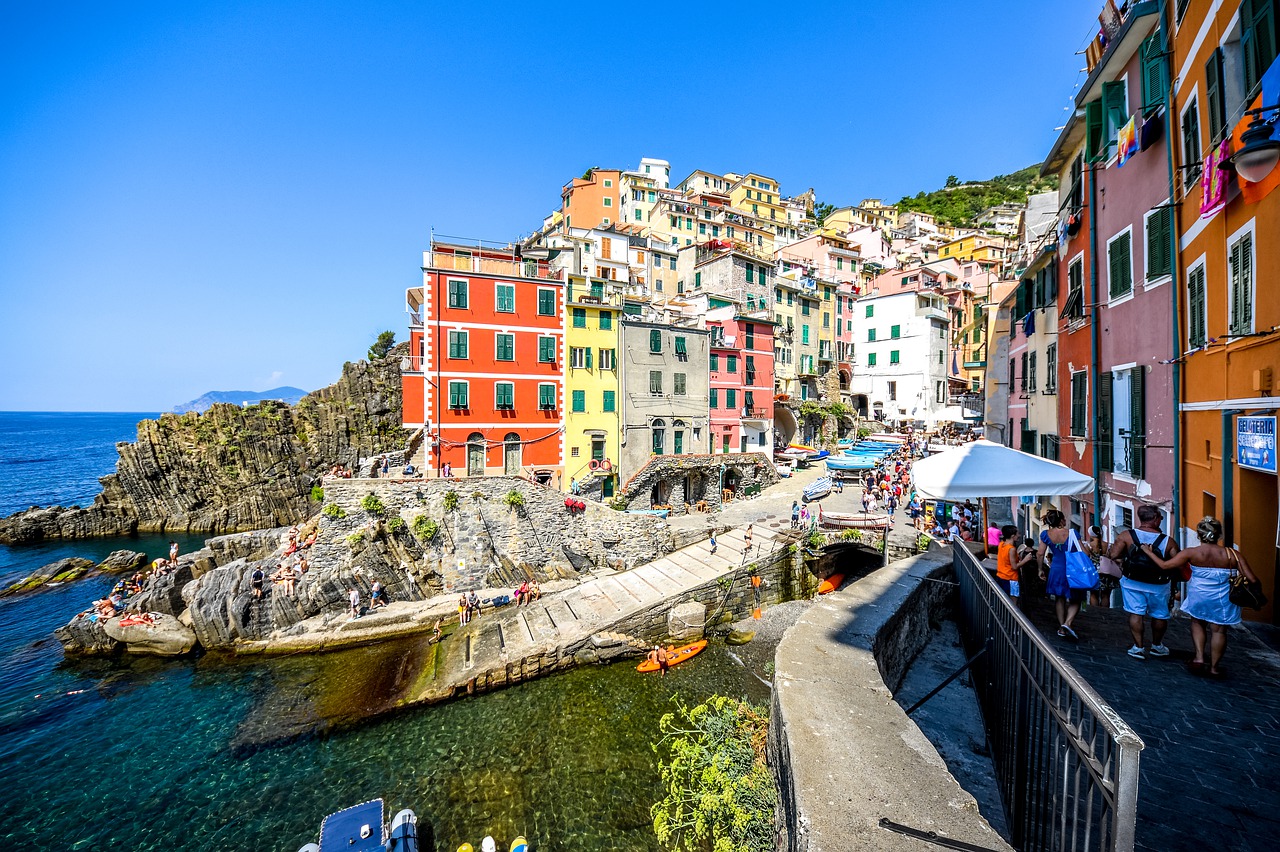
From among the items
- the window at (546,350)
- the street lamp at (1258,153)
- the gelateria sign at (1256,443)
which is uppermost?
the window at (546,350)

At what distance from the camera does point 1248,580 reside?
5594mm

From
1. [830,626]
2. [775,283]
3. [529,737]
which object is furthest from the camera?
[775,283]

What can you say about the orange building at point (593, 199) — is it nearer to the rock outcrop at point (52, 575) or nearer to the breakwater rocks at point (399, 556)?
the breakwater rocks at point (399, 556)

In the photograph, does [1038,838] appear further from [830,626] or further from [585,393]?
[585,393]

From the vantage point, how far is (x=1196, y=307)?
8750mm

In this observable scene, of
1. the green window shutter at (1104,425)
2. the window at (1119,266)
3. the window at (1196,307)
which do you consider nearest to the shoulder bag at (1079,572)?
the window at (1196,307)

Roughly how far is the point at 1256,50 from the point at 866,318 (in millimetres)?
48827

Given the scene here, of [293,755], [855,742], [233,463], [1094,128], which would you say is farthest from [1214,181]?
[233,463]

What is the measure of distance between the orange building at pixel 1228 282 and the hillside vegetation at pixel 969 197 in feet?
299

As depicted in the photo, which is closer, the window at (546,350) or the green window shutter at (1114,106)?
the green window shutter at (1114,106)

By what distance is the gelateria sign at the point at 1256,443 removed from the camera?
6594 mm

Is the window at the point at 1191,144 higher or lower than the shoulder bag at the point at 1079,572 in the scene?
higher

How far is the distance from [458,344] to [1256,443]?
27.7 metres

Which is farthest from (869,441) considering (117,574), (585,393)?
(117,574)
